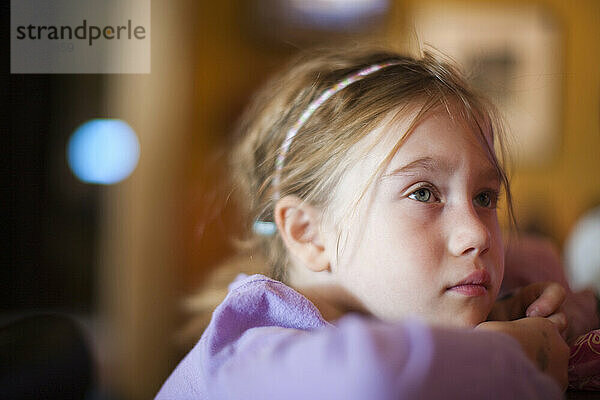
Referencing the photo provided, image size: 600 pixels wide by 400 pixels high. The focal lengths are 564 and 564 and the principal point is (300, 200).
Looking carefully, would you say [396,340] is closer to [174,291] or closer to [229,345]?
[229,345]

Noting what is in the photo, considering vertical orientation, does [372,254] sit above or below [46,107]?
below

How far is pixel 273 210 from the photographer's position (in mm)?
607

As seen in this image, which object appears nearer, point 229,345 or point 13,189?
point 229,345

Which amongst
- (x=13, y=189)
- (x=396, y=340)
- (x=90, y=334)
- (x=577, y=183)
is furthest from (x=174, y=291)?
(x=577, y=183)

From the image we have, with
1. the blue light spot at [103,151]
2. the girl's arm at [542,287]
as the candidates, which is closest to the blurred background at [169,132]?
the blue light spot at [103,151]

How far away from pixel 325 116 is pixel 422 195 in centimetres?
13

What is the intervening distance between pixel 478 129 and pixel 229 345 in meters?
0.31

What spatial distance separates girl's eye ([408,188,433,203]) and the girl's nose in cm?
3

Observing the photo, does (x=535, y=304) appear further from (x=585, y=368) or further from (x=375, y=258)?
(x=375, y=258)

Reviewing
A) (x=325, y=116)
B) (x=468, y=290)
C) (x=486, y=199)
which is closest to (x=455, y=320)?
(x=468, y=290)

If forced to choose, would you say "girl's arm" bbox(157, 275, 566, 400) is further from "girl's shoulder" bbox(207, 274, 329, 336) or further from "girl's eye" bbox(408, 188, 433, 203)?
"girl's eye" bbox(408, 188, 433, 203)

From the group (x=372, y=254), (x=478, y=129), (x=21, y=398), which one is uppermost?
(x=478, y=129)

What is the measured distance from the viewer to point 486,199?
1.81ft

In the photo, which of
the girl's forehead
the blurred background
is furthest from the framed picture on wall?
the girl's forehead
